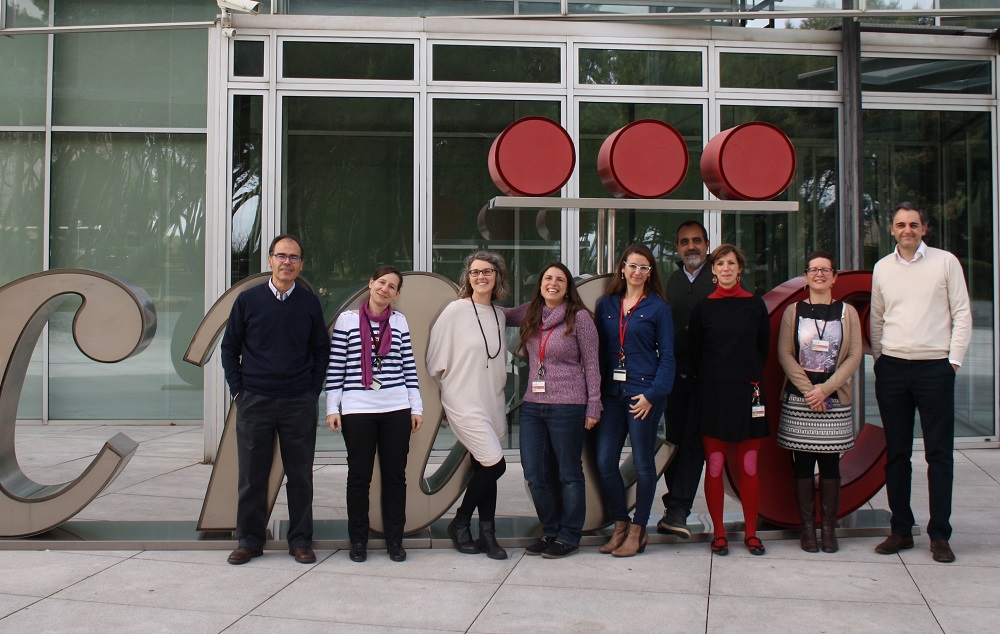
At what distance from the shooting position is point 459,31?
→ 28.8ft

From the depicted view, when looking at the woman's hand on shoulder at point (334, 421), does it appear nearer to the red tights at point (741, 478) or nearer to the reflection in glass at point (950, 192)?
the red tights at point (741, 478)

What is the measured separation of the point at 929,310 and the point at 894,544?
1.34 m

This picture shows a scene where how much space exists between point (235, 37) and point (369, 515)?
16.3 feet

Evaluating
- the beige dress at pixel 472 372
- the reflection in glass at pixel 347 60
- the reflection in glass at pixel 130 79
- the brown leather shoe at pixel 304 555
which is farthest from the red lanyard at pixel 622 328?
the reflection in glass at pixel 130 79

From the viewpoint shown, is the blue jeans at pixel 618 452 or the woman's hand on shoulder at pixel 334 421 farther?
the blue jeans at pixel 618 452

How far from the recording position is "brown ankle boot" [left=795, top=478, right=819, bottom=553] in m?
5.56

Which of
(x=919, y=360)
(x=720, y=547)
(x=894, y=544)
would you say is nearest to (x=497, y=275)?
(x=720, y=547)

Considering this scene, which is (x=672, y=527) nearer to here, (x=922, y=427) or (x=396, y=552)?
(x=922, y=427)

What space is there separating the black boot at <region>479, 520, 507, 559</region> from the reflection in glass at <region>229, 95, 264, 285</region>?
160 inches

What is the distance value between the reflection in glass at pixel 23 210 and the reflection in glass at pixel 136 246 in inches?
7.9

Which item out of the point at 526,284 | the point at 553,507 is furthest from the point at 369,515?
the point at 526,284

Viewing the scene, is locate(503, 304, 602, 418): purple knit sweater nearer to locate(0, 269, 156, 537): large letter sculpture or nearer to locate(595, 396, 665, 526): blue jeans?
locate(595, 396, 665, 526): blue jeans

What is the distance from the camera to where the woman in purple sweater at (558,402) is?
5320 millimetres

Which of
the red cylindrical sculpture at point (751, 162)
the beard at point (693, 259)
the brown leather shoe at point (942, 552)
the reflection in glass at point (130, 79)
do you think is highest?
the reflection in glass at point (130, 79)
